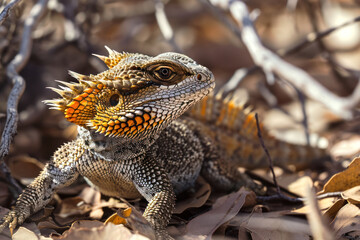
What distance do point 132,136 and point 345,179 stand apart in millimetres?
1838

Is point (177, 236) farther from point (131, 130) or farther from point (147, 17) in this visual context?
point (147, 17)

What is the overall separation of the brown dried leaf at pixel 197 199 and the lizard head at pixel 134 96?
78 cm

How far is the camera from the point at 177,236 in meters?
2.82

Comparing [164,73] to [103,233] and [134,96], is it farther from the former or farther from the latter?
[103,233]

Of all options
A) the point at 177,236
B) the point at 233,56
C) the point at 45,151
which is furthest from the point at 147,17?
the point at 177,236

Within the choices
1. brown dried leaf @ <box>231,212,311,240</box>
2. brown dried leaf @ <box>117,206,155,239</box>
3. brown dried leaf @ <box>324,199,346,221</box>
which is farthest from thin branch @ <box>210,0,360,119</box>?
brown dried leaf @ <box>117,206,155,239</box>

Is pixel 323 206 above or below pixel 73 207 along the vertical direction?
above

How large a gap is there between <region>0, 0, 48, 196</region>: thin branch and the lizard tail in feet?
5.55

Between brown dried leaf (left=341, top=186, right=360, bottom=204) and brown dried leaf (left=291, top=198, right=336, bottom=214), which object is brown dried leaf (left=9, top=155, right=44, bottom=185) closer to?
brown dried leaf (left=291, top=198, right=336, bottom=214)

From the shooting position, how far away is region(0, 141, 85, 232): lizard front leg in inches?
116

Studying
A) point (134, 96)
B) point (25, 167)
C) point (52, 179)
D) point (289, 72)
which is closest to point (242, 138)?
point (289, 72)

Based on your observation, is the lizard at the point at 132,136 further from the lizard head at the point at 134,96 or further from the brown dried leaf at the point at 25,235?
the brown dried leaf at the point at 25,235

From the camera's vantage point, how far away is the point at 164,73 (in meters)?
2.79

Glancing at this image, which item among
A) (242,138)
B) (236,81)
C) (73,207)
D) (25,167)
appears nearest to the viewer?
(73,207)
